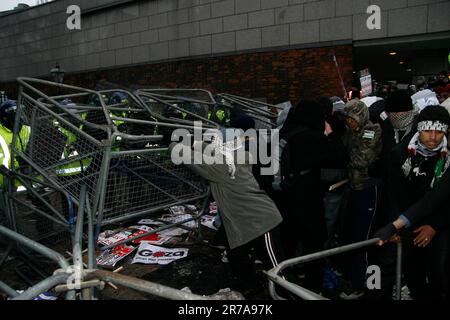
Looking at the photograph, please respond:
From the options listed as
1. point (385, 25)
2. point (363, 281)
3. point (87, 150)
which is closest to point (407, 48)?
point (385, 25)

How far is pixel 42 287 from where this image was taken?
1.35 m

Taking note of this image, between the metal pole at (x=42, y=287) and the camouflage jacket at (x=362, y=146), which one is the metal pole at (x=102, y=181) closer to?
the metal pole at (x=42, y=287)

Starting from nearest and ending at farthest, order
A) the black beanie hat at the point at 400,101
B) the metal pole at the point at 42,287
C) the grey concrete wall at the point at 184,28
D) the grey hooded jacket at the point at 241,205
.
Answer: the metal pole at the point at 42,287, the grey hooded jacket at the point at 241,205, the black beanie hat at the point at 400,101, the grey concrete wall at the point at 184,28

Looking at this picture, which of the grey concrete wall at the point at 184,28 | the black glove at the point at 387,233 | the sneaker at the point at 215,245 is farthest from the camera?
the grey concrete wall at the point at 184,28

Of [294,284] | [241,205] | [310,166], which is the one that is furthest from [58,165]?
[294,284]

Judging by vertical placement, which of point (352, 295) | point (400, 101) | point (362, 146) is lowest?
point (352, 295)

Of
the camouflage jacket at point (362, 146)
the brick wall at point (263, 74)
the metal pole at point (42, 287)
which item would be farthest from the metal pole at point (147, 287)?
the brick wall at point (263, 74)

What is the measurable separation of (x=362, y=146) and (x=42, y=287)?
2706 mm

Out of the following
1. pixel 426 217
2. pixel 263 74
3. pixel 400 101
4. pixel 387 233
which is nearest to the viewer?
pixel 387 233

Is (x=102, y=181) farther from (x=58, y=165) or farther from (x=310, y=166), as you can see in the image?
(x=310, y=166)

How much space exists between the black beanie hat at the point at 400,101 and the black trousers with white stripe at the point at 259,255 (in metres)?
1.67

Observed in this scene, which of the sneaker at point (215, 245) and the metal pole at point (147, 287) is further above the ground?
the metal pole at point (147, 287)

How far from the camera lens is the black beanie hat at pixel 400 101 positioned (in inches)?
128

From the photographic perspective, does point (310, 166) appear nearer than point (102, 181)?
No
